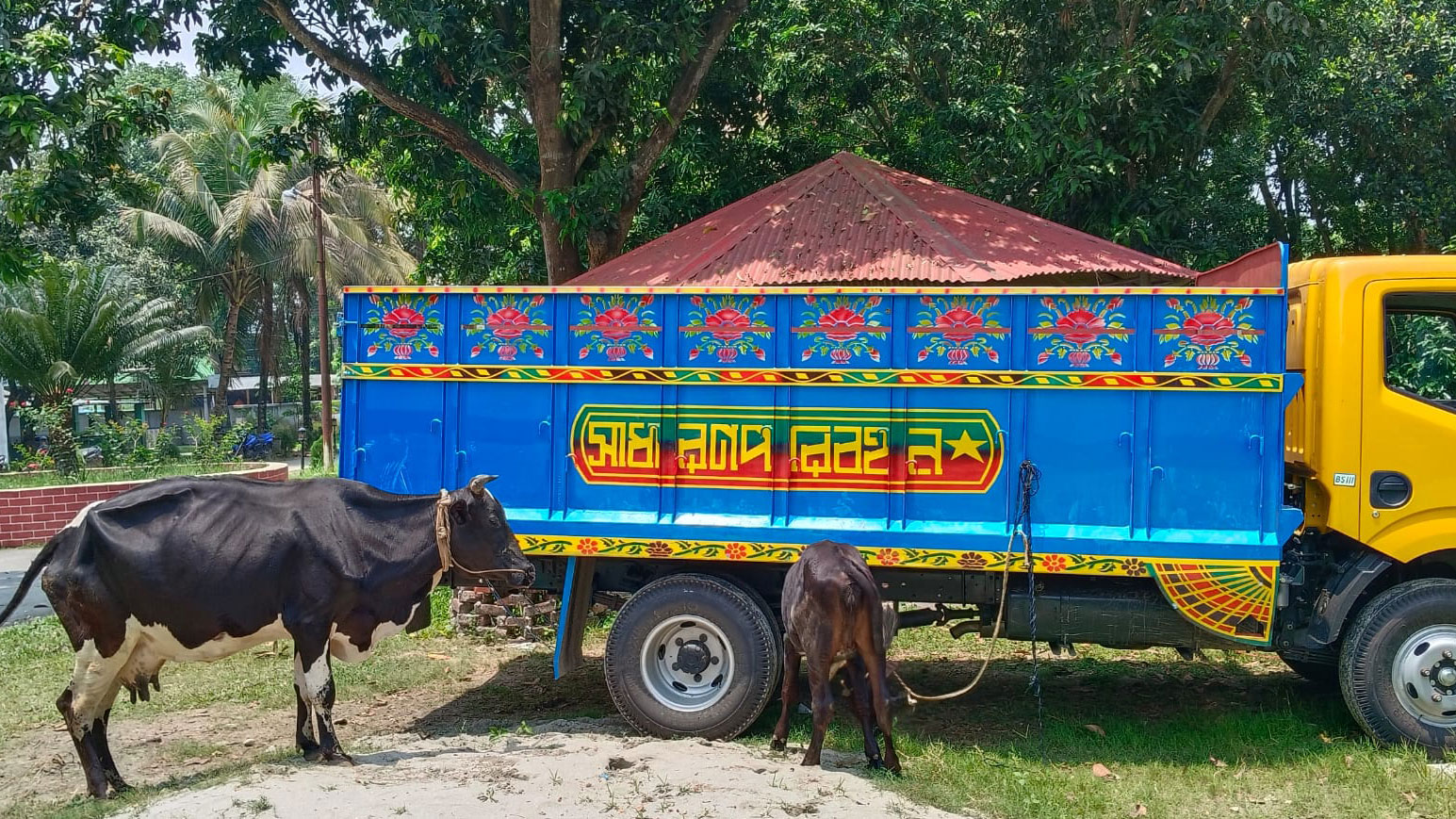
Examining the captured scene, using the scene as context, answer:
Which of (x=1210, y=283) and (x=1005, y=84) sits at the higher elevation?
(x=1005, y=84)

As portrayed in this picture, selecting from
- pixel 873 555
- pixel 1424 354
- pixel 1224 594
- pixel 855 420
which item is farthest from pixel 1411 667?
pixel 855 420

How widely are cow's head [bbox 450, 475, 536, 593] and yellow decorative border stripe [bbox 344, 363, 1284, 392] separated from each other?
2.49 feet

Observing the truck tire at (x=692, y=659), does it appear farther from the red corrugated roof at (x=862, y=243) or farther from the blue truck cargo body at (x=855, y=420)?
the red corrugated roof at (x=862, y=243)

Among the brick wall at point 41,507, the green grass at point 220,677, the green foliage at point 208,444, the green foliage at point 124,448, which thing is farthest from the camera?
the green foliage at point 124,448

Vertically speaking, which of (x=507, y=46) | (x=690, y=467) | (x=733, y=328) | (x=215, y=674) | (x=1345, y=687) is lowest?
(x=215, y=674)

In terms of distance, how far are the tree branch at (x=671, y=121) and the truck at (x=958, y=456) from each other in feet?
17.2

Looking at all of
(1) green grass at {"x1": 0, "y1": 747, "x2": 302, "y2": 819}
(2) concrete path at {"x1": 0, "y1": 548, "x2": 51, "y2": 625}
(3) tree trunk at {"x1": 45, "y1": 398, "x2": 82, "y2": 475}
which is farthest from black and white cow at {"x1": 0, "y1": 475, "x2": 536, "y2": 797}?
(3) tree trunk at {"x1": 45, "y1": 398, "x2": 82, "y2": 475}

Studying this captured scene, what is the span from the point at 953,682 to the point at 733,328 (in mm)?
3206

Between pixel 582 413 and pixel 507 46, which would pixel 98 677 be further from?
pixel 507 46

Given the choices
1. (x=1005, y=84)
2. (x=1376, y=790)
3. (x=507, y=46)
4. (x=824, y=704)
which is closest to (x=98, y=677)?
(x=824, y=704)

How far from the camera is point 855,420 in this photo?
22.0 feet

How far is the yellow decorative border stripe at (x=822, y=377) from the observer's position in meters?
6.35

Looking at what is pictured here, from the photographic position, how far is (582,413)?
7004 millimetres

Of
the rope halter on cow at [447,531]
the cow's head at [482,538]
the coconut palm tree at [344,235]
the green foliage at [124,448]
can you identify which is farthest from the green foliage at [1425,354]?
the coconut palm tree at [344,235]
